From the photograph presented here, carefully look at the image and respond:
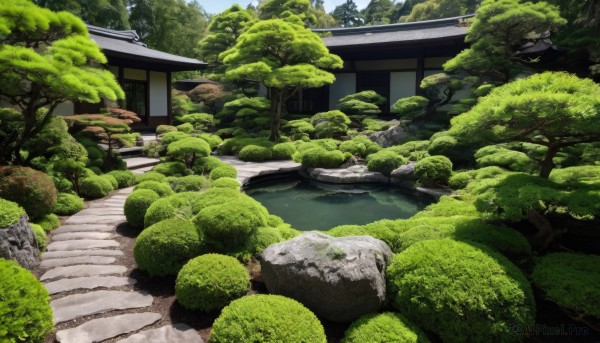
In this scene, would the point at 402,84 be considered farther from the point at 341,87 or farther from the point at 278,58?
the point at 278,58

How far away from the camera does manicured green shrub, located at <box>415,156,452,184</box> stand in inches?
385

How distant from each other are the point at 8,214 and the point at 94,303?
138 cm

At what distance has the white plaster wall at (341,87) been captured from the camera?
2022 centimetres

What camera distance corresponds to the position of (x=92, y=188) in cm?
737

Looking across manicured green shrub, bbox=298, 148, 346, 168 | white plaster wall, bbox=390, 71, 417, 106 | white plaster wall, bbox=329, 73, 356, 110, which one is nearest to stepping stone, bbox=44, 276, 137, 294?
manicured green shrub, bbox=298, 148, 346, 168

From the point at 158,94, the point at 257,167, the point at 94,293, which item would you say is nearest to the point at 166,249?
the point at 94,293

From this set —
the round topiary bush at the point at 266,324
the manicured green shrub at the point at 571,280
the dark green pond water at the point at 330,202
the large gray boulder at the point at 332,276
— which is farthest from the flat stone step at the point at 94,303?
the dark green pond water at the point at 330,202

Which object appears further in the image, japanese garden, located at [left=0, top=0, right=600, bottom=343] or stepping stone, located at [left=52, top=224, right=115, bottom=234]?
stepping stone, located at [left=52, top=224, right=115, bottom=234]

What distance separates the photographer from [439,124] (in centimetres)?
1467

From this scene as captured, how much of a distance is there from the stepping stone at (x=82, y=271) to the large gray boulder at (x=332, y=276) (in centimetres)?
196

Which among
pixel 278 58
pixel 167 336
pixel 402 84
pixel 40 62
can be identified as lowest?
pixel 167 336

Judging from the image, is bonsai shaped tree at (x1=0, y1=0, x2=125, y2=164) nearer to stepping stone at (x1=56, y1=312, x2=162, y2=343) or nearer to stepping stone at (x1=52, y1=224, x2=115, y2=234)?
stepping stone at (x1=52, y1=224, x2=115, y2=234)

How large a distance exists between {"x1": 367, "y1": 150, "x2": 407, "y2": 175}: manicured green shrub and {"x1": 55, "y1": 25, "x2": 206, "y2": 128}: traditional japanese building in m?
9.04

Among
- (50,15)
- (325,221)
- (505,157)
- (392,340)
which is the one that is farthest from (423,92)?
(392,340)
